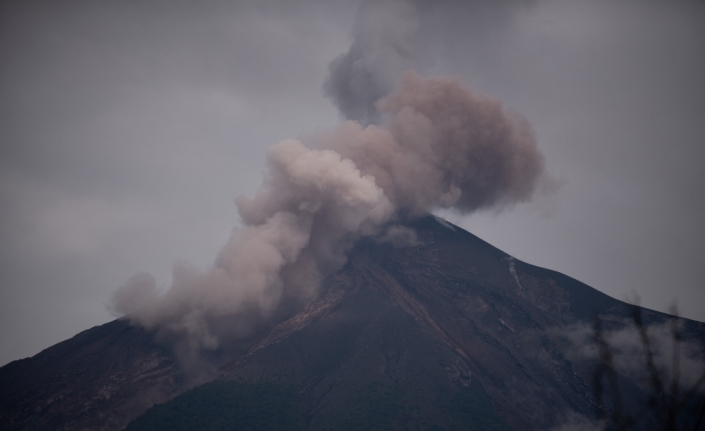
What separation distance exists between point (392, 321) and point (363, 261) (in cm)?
992

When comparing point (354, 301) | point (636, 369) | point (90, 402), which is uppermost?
point (354, 301)

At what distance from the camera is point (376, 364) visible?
173 ft

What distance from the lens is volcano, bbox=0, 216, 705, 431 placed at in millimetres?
47719

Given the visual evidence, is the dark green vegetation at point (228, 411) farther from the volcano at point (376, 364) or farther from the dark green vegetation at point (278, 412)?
the volcano at point (376, 364)

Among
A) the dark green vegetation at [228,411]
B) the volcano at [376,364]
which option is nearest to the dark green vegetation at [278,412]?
the dark green vegetation at [228,411]

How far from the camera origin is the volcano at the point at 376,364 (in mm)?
47719

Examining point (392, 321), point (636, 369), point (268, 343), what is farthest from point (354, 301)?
point (636, 369)

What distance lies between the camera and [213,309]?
56094 mm

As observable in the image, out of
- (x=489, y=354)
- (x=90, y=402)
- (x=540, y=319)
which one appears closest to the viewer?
(x=90, y=402)

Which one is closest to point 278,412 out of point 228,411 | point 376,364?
point 228,411

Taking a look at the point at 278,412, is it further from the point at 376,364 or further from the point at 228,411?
the point at 376,364

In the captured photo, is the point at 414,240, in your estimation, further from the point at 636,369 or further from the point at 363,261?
the point at 636,369

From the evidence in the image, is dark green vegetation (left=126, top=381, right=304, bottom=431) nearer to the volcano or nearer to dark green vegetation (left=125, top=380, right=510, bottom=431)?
dark green vegetation (left=125, top=380, right=510, bottom=431)

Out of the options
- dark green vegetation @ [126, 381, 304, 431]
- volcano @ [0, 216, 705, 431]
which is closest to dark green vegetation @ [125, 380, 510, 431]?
dark green vegetation @ [126, 381, 304, 431]
